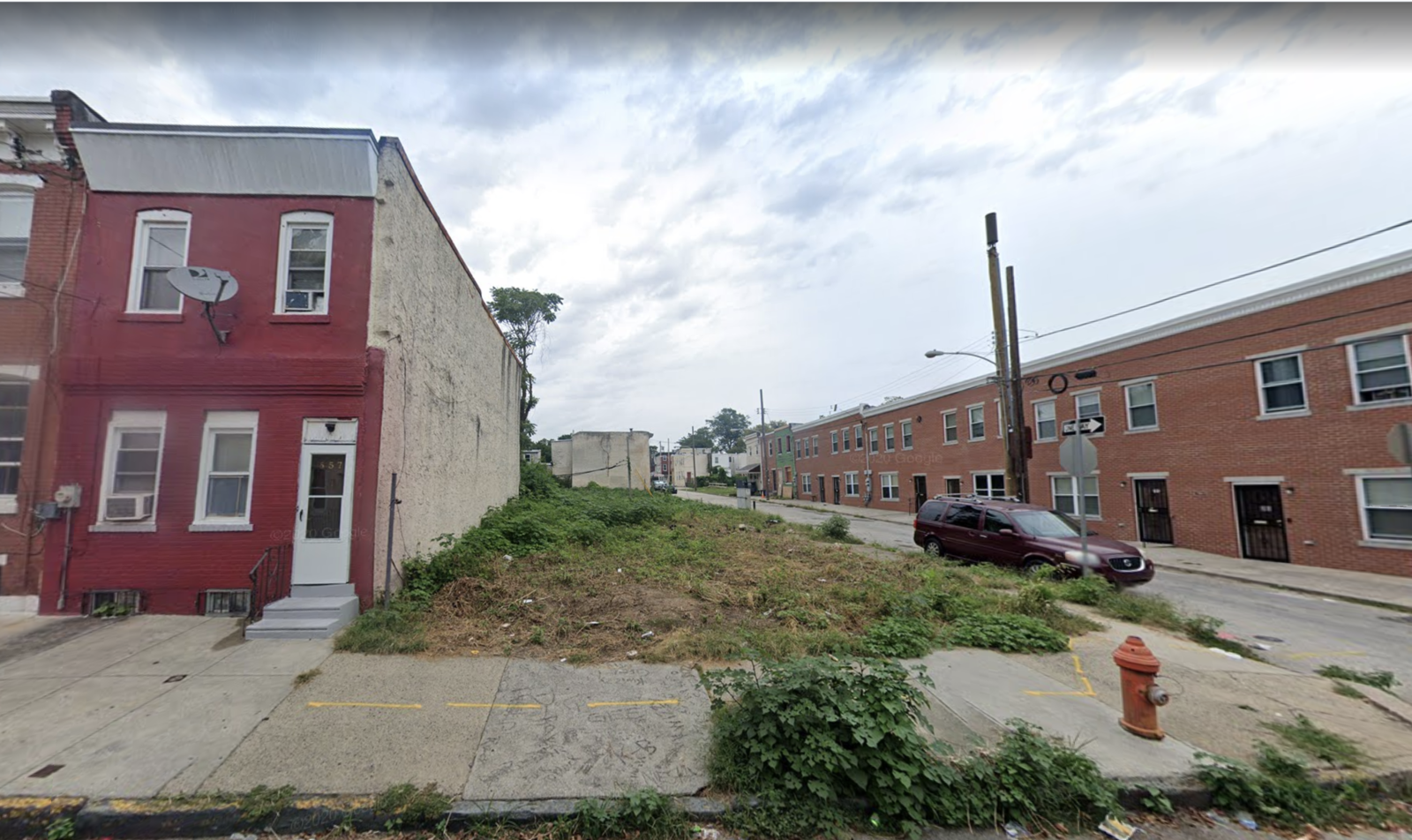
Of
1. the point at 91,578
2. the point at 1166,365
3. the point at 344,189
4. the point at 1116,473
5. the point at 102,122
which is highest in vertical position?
the point at 102,122

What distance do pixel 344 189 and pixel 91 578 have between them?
6335mm

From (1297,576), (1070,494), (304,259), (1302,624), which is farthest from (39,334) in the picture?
(1070,494)

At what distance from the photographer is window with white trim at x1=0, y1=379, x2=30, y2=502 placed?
7148 mm

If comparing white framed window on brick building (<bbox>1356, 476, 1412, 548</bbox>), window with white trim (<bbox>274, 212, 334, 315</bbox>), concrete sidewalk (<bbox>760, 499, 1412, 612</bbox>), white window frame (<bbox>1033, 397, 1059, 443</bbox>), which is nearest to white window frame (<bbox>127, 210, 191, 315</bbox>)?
window with white trim (<bbox>274, 212, 334, 315</bbox>)

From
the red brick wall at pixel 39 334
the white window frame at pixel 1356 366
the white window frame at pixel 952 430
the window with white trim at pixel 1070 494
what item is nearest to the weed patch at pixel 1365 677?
the white window frame at pixel 1356 366

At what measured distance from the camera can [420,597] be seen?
728cm

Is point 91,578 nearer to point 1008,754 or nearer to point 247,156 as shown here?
point 247,156

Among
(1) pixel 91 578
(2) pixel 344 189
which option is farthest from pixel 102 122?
(1) pixel 91 578

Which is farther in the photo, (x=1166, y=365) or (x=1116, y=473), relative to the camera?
(x=1116, y=473)

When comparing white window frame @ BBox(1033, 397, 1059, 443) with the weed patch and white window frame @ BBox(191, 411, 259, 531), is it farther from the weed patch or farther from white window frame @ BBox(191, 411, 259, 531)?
white window frame @ BBox(191, 411, 259, 531)

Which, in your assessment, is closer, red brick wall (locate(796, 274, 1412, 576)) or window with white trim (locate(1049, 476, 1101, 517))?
red brick wall (locate(796, 274, 1412, 576))

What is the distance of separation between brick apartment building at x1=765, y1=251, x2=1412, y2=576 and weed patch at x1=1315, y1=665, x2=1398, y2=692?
3.05 m

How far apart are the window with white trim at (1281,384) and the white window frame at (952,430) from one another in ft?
38.0

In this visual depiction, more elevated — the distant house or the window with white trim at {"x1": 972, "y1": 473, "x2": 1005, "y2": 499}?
the distant house
